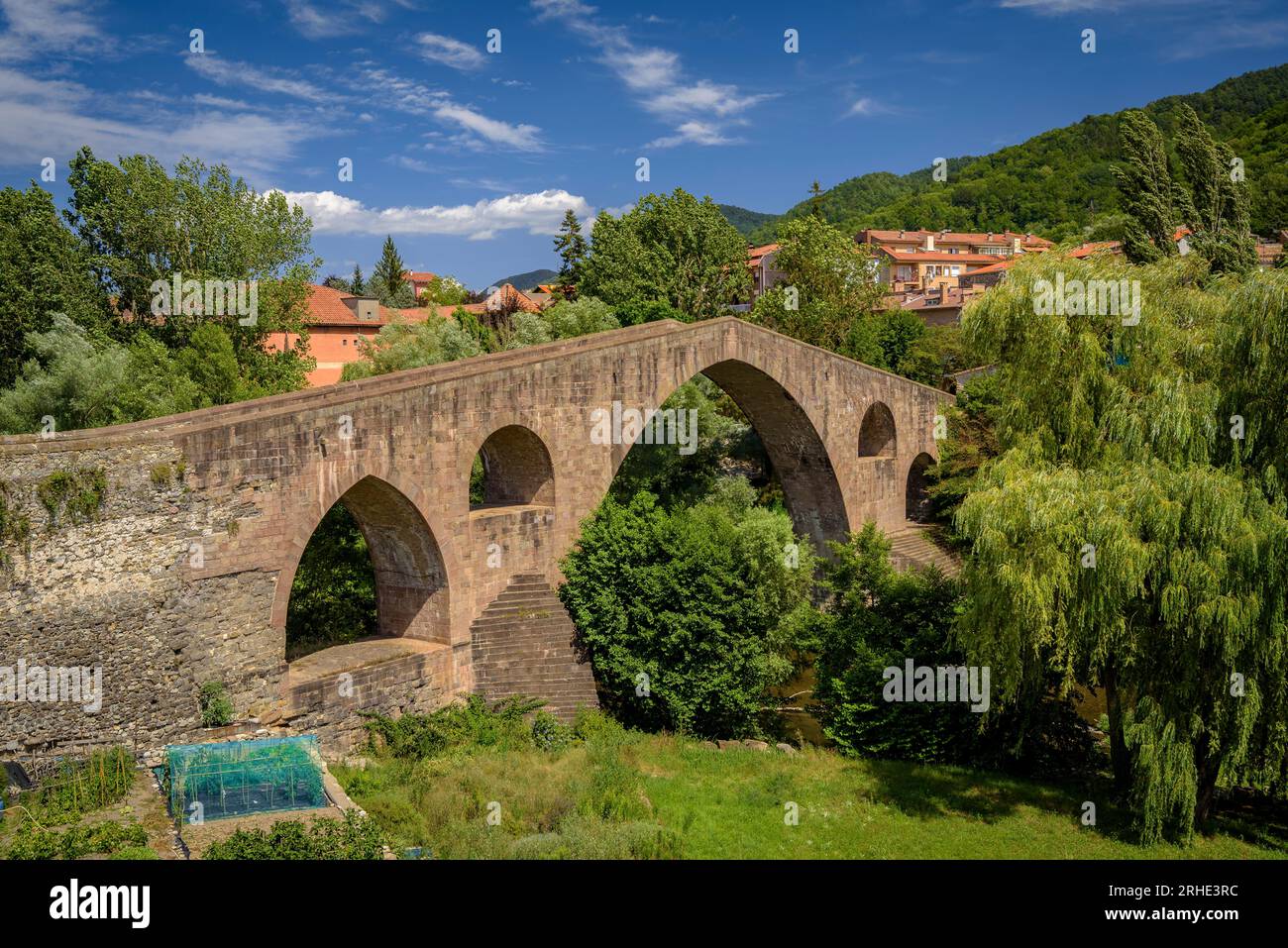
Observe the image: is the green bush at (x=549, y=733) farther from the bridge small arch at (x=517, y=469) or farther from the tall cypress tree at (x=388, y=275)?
the tall cypress tree at (x=388, y=275)

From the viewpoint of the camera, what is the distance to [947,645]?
15.6m

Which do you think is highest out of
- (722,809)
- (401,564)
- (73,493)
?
(73,493)

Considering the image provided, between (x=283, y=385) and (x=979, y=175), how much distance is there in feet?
272

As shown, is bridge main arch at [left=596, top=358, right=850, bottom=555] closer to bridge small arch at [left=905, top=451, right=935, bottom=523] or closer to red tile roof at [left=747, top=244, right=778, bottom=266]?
bridge small arch at [left=905, top=451, right=935, bottom=523]

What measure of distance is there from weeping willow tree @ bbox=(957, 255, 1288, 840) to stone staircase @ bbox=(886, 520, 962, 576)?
51.3 feet

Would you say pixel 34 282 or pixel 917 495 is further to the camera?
pixel 917 495

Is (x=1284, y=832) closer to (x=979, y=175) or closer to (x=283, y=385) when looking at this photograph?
(x=283, y=385)

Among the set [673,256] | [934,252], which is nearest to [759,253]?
[934,252]

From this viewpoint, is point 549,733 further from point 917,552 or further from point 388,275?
point 388,275

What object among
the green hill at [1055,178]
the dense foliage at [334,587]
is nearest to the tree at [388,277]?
the green hill at [1055,178]

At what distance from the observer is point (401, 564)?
707 inches

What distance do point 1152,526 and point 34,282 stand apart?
3288 cm

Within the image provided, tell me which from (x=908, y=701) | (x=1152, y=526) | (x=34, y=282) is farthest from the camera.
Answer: (x=34, y=282)

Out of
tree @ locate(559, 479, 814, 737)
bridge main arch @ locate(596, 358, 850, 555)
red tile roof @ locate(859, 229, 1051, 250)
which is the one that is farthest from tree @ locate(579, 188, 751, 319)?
red tile roof @ locate(859, 229, 1051, 250)
